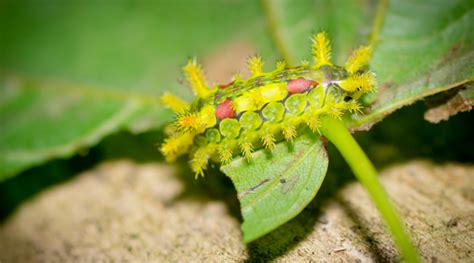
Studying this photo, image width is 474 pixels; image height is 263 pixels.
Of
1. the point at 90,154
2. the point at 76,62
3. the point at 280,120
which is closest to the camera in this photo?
the point at 280,120

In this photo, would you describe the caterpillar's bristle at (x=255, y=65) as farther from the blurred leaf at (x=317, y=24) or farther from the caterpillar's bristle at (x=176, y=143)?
the blurred leaf at (x=317, y=24)

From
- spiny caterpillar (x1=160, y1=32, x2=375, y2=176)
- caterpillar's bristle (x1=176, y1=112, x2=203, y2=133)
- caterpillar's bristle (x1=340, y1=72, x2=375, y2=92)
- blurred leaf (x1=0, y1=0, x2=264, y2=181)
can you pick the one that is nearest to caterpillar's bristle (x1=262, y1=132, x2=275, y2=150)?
spiny caterpillar (x1=160, y1=32, x2=375, y2=176)

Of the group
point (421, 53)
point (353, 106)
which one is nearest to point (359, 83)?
point (353, 106)

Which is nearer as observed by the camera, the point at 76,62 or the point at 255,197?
the point at 255,197

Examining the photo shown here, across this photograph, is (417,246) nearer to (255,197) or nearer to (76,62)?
(255,197)

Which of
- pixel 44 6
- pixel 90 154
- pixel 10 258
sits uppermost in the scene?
pixel 44 6

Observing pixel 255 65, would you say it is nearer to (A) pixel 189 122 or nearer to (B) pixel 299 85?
(B) pixel 299 85

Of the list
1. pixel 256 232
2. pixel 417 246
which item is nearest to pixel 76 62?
pixel 256 232
